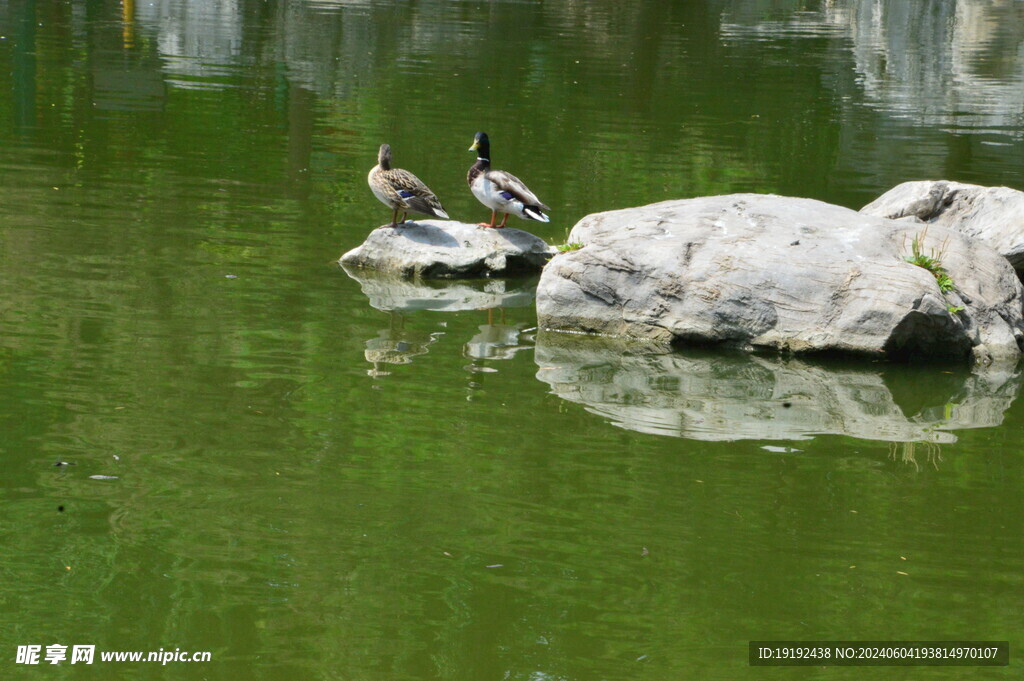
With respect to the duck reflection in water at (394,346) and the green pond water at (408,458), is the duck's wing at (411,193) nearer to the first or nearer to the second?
the green pond water at (408,458)

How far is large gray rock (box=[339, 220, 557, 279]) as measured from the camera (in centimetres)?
1206

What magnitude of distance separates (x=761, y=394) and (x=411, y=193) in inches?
174

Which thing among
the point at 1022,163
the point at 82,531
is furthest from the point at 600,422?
the point at 1022,163

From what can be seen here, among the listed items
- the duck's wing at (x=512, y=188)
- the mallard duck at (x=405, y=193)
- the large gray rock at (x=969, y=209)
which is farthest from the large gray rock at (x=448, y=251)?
the large gray rock at (x=969, y=209)

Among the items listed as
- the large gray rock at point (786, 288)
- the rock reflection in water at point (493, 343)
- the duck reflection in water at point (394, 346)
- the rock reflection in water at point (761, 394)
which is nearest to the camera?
the rock reflection in water at point (761, 394)

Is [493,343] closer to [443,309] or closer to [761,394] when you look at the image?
[443,309]

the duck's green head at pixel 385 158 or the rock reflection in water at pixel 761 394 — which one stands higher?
the duck's green head at pixel 385 158

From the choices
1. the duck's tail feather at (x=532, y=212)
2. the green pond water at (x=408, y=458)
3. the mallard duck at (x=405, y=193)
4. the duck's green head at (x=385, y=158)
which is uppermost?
the duck's green head at (x=385, y=158)

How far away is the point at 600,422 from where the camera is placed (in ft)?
27.6

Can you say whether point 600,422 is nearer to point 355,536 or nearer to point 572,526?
point 572,526

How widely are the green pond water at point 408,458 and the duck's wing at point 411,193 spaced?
0.83 m

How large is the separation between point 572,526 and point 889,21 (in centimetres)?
3778

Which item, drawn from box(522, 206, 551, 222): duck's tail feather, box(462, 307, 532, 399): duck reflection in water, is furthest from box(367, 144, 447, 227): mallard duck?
box(462, 307, 532, 399): duck reflection in water

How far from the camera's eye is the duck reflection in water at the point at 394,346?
30.8ft
